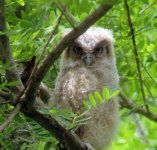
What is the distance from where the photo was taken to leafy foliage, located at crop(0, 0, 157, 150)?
7.07ft

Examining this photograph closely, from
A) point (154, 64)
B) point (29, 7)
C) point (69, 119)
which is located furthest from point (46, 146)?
point (154, 64)

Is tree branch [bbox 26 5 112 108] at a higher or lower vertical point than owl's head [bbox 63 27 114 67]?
higher

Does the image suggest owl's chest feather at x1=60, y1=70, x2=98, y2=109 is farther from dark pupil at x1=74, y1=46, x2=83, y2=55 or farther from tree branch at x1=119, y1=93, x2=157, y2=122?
tree branch at x1=119, y1=93, x2=157, y2=122

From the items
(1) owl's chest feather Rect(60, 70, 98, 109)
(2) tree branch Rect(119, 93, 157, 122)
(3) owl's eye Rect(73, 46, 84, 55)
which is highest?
(3) owl's eye Rect(73, 46, 84, 55)

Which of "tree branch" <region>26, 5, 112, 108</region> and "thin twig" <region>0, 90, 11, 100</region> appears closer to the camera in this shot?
"tree branch" <region>26, 5, 112, 108</region>

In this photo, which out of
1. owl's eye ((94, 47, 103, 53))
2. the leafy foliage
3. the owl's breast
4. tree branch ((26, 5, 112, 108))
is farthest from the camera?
owl's eye ((94, 47, 103, 53))

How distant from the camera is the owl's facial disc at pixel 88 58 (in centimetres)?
292

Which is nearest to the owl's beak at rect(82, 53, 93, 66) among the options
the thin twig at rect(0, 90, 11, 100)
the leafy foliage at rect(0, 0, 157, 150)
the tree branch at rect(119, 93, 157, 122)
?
the leafy foliage at rect(0, 0, 157, 150)

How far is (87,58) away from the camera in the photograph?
9.63 ft

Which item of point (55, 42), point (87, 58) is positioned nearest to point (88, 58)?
point (87, 58)

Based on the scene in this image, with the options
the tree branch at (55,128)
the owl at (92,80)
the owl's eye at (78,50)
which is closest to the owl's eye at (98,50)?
the owl at (92,80)

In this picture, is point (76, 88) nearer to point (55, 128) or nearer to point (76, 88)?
point (76, 88)

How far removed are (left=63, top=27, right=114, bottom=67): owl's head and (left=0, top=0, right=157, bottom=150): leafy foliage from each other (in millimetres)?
71

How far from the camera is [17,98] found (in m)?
2.00
